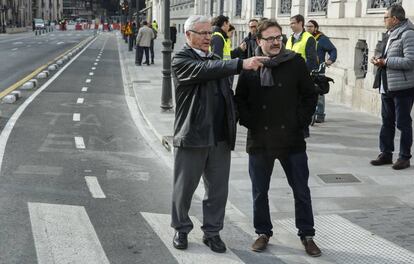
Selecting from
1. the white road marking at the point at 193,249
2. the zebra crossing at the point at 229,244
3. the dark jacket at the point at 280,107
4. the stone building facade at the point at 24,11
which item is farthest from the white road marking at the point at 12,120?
the stone building facade at the point at 24,11

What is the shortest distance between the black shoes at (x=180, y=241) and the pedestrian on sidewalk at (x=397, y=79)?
368 cm

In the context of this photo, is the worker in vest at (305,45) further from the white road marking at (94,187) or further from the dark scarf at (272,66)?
the dark scarf at (272,66)

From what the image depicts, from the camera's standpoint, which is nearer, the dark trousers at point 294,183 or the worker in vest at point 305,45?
the dark trousers at point 294,183

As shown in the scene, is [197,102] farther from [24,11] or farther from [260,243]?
[24,11]

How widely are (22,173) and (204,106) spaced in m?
3.65

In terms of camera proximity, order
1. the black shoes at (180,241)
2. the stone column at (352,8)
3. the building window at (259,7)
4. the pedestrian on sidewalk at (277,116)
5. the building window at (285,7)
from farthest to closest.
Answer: the building window at (259,7) < the building window at (285,7) < the stone column at (352,8) < the black shoes at (180,241) < the pedestrian on sidewalk at (277,116)

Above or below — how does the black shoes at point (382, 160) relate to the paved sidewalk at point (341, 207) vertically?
above

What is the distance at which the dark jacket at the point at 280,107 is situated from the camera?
4516mm

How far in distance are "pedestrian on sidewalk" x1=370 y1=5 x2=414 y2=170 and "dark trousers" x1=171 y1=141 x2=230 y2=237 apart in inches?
130

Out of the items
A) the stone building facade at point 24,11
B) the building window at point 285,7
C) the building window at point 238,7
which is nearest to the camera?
the building window at point 285,7

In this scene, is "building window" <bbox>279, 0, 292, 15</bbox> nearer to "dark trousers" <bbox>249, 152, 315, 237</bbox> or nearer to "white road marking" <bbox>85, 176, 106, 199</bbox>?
"white road marking" <bbox>85, 176, 106, 199</bbox>

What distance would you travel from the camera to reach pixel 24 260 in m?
4.41

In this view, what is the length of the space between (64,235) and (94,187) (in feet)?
5.48

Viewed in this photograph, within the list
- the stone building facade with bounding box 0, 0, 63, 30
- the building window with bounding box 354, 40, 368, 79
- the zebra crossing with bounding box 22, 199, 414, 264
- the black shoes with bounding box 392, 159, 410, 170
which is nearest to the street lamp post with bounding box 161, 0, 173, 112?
the building window with bounding box 354, 40, 368, 79
